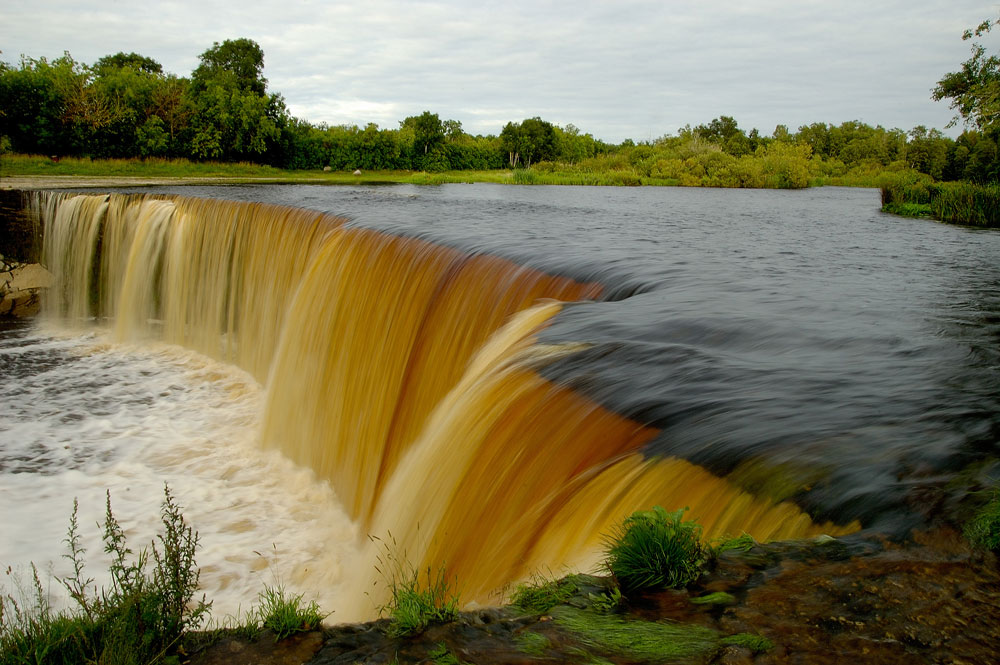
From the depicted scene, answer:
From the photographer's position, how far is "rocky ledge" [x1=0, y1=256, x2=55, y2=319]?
18391 millimetres

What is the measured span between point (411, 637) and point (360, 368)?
242 inches

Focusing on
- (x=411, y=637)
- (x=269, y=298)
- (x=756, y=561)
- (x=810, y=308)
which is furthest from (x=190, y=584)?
(x=269, y=298)

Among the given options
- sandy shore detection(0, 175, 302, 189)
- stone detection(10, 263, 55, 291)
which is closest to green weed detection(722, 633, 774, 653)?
stone detection(10, 263, 55, 291)

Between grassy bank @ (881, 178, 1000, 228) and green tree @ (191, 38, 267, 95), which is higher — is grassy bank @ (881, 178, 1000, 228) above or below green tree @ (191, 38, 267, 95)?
below

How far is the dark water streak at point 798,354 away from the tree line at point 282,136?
22.1 metres

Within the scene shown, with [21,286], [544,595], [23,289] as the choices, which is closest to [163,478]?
[544,595]

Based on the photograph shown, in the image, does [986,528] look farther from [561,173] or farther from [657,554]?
[561,173]

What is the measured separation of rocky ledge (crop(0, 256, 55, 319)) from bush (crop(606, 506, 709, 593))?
20112 mm

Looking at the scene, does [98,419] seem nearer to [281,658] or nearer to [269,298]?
[269,298]

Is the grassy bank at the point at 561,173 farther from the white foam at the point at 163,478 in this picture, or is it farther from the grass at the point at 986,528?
the grass at the point at 986,528

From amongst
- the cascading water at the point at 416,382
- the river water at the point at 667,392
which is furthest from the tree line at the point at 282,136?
the cascading water at the point at 416,382

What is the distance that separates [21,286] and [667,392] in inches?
778

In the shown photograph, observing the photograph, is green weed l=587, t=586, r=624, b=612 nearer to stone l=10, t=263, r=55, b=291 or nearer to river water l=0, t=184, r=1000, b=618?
river water l=0, t=184, r=1000, b=618

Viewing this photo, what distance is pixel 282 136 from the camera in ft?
174
